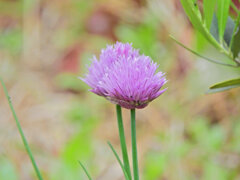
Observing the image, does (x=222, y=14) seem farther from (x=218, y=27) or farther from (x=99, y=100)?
(x=99, y=100)

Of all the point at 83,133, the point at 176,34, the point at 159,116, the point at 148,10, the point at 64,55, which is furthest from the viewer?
the point at 64,55

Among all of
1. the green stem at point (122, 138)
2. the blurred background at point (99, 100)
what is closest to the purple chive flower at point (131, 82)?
the green stem at point (122, 138)

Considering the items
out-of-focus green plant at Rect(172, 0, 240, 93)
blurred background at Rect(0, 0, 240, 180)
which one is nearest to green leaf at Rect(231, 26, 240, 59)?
out-of-focus green plant at Rect(172, 0, 240, 93)

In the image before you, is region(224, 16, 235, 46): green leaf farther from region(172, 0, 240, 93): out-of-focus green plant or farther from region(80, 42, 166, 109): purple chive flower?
region(80, 42, 166, 109): purple chive flower

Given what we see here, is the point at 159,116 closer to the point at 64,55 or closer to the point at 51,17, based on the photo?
the point at 64,55

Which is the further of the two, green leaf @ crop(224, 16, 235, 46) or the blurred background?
the blurred background

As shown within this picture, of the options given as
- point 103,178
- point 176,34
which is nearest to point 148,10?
point 176,34

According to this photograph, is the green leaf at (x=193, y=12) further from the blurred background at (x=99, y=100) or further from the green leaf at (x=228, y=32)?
the blurred background at (x=99, y=100)
